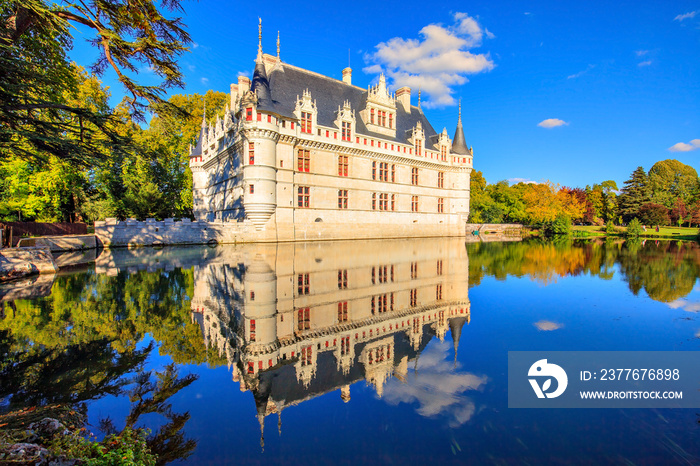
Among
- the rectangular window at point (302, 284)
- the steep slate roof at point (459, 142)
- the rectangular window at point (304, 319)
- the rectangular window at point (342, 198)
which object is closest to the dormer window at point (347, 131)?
the rectangular window at point (342, 198)

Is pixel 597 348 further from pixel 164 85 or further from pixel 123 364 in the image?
pixel 164 85

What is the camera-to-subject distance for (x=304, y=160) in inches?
919

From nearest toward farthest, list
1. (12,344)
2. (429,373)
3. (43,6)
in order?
(429,373), (12,344), (43,6)

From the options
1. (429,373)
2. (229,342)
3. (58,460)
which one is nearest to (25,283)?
(229,342)

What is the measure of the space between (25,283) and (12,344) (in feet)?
19.4

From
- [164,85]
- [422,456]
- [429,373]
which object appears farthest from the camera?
[164,85]

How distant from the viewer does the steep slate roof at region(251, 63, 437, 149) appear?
21.9m

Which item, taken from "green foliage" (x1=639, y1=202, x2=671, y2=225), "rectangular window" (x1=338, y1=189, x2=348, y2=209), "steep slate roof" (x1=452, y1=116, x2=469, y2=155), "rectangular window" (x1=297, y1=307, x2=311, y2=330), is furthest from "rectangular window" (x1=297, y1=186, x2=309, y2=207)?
"green foliage" (x1=639, y1=202, x2=671, y2=225)

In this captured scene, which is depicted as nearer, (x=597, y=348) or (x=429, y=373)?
(x=429, y=373)

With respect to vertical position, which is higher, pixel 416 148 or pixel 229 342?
pixel 416 148

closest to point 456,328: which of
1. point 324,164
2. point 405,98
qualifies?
point 324,164

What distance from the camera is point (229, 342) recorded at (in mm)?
4652

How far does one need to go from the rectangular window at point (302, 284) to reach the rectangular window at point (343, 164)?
638 inches

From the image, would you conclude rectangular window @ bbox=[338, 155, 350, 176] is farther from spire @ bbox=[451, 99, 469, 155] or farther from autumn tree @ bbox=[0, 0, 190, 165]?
autumn tree @ bbox=[0, 0, 190, 165]
